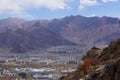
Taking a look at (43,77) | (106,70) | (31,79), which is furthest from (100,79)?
(43,77)

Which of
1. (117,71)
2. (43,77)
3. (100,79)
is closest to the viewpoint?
Answer: (117,71)

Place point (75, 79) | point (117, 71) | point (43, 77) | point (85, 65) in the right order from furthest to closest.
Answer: point (43, 77) < point (75, 79) < point (85, 65) < point (117, 71)

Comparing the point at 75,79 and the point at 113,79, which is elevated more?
the point at 113,79

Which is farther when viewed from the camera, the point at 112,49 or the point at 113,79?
the point at 112,49

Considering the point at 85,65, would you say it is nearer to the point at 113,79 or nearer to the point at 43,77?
the point at 113,79

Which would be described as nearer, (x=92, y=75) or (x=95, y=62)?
(x=92, y=75)

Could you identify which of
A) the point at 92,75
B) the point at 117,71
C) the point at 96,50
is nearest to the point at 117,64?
the point at 117,71

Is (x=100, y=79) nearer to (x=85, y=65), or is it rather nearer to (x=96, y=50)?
(x=85, y=65)

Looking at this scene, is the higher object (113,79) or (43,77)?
(113,79)

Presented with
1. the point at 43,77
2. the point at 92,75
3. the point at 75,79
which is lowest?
the point at 43,77
